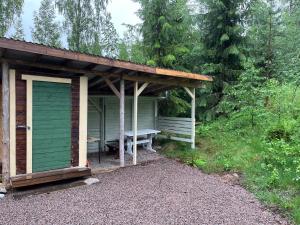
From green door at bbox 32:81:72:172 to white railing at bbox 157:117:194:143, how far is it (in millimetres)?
3823

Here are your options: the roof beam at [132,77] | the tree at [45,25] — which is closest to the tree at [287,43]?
the roof beam at [132,77]

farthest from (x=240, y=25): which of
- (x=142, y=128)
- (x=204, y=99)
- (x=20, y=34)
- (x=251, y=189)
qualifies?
(x=20, y=34)

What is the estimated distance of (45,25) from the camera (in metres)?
17.7

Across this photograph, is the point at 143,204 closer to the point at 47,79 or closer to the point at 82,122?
the point at 82,122

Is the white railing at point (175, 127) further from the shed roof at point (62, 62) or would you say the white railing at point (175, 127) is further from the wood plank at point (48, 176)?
A: the wood plank at point (48, 176)

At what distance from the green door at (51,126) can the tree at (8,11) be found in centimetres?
961

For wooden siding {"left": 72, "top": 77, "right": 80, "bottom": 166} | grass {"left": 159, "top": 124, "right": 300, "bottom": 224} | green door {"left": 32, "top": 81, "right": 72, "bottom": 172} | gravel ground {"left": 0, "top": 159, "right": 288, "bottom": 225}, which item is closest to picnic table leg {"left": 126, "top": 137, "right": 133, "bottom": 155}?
grass {"left": 159, "top": 124, "right": 300, "bottom": 224}

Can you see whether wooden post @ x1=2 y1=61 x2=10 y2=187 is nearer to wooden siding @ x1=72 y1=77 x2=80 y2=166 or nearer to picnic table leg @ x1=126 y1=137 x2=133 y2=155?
wooden siding @ x1=72 y1=77 x2=80 y2=166

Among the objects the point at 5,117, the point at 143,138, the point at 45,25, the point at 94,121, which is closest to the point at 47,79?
the point at 5,117

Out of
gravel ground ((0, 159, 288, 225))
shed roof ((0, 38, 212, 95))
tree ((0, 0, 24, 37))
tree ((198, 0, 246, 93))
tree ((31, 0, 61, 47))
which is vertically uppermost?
tree ((31, 0, 61, 47))

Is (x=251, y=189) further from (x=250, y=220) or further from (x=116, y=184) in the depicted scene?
(x=116, y=184)

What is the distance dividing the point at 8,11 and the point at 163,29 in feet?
A: 25.6

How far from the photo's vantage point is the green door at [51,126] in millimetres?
4738

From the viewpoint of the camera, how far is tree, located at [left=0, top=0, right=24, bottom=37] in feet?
40.6
